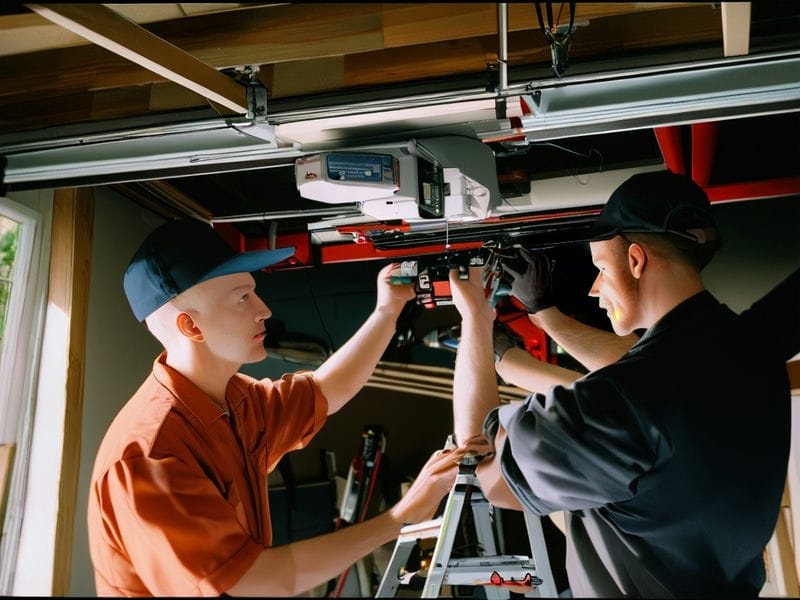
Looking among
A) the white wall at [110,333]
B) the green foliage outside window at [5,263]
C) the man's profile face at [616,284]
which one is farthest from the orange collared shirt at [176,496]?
the man's profile face at [616,284]

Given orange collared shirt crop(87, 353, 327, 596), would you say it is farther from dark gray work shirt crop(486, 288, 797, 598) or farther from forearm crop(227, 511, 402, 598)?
dark gray work shirt crop(486, 288, 797, 598)

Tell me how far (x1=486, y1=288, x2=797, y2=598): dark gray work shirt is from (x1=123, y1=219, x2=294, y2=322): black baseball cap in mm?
916

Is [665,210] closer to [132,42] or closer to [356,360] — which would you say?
[356,360]

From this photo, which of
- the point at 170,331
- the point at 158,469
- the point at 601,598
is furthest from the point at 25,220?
the point at 601,598

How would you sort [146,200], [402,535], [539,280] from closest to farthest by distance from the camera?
[402,535] < [539,280] < [146,200]

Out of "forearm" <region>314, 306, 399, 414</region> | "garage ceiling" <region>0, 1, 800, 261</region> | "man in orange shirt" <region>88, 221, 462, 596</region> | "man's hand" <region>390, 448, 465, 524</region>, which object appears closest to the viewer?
"man in orange shirt" <region>88, 221, 462, 596</region>

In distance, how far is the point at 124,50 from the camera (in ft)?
4.54

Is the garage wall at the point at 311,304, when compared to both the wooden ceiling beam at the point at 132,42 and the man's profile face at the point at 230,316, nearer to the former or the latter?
the man's profile face at the point at 230,316

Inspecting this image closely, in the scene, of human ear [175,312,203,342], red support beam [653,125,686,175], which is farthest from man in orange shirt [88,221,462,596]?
red support beam [653,125,686,175]

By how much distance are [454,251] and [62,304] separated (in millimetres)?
1272

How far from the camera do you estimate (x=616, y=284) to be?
5.52ft

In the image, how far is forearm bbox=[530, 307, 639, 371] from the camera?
5.90 feet

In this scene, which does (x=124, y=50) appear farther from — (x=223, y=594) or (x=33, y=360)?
(x=223, y=594)

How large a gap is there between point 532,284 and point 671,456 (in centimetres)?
68
